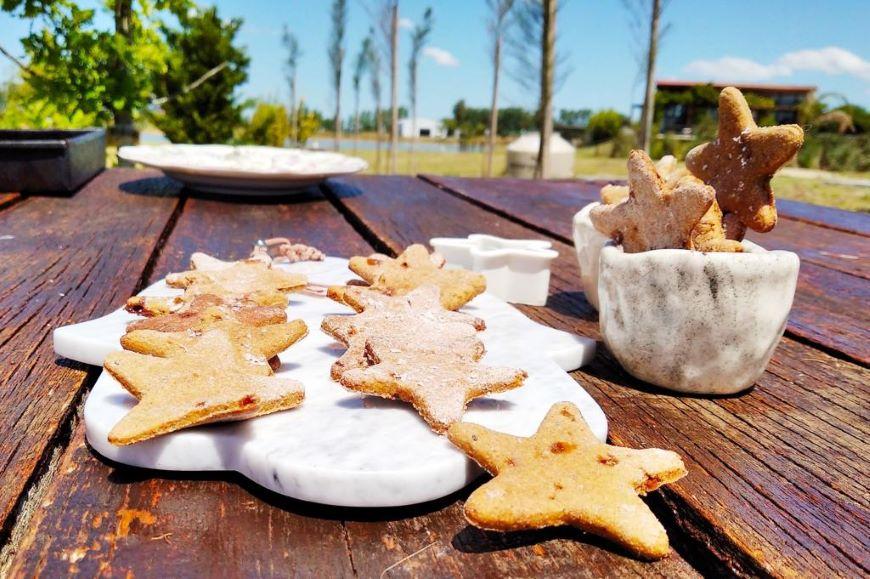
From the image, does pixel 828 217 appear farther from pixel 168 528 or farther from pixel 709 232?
pixel 168 528

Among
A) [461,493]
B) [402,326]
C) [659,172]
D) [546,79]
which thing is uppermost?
[546,79]

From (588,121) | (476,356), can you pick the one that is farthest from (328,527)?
(588,121)

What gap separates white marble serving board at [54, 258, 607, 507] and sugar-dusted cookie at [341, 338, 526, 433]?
2 centimetres

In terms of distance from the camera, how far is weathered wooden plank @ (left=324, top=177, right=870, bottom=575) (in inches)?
24.1

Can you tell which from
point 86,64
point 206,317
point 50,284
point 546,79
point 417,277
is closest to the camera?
point 206,317

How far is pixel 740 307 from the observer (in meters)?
0.89

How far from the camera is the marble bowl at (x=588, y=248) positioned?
121 cm

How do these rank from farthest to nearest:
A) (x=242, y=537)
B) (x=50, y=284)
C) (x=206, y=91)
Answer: (x=206, y=91) → (x=50, y=284) → (x=242, y=537)

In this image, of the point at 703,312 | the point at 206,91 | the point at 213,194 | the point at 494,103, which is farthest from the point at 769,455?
the point at 494,103

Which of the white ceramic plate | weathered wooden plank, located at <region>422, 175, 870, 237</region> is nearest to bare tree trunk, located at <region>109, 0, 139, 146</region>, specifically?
the white ceramic plate

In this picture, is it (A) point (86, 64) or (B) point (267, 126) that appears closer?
(A) point (86, 64)

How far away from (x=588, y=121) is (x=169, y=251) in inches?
1181

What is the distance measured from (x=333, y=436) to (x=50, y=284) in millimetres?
939

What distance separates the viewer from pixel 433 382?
79cm
